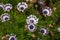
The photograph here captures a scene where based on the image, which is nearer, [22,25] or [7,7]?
[22,25]

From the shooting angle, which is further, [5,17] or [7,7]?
[7,7]

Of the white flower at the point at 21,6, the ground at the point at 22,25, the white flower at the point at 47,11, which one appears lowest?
the ground at the point at 22,25

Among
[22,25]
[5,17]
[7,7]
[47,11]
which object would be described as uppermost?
[7,7]

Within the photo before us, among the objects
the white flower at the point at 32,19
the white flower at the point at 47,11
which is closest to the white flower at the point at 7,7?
the white flower at the point at 32,19

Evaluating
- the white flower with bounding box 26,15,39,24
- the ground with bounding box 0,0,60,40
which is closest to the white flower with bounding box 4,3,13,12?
the ground with bounding box 0,0,60,40

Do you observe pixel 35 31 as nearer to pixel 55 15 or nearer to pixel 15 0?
pixel 55 15

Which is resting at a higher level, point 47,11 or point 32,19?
point 47,11

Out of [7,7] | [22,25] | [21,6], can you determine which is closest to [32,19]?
[22,25]

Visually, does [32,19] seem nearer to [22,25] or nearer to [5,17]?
[22,25]

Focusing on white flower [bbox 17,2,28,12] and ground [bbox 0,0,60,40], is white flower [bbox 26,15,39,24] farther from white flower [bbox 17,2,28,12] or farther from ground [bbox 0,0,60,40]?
white flower [bbox 17,2,28,12]

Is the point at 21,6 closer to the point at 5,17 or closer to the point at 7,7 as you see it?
the point at 7,7

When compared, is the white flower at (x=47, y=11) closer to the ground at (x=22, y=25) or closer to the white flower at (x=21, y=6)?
the ground at (x=22, y=25)
